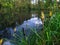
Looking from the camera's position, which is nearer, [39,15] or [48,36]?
[48,36]

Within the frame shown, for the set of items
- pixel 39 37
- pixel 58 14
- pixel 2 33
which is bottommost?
pixel 2 33

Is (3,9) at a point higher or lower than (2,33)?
higher

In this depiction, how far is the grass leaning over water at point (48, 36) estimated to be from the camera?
2.48 m

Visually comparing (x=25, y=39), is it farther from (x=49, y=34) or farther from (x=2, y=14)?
(x=2, y=14)

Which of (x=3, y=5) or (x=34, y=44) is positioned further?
(x=3, y=5)

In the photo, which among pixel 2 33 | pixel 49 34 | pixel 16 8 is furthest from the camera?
pixel 16 8

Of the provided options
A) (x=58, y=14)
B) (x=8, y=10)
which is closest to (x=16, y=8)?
(x=8, y=10)

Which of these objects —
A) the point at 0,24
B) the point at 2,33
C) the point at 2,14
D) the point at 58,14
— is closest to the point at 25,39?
the point at 58,14

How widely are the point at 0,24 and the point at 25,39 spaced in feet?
6.44

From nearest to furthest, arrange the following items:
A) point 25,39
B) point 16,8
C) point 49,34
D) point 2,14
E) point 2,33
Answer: point 49,34 < point 25,39 < point 2,33 < point 2,14 < point 16,8

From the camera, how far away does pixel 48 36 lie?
245 cm

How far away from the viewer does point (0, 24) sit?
453 cm

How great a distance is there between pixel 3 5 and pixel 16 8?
1.12ft

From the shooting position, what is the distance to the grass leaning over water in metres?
2.48
